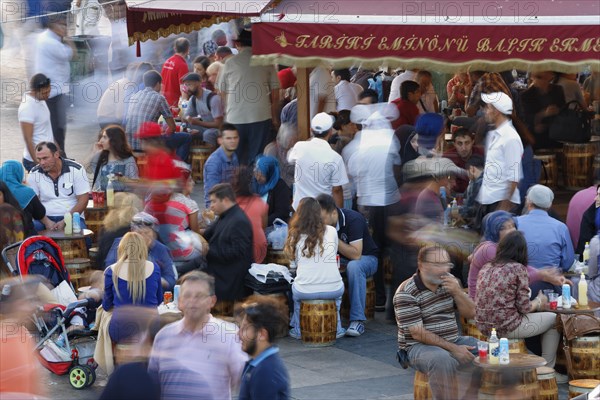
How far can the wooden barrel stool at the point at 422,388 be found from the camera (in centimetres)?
948

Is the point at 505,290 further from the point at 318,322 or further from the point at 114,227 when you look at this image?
the point at 114,227

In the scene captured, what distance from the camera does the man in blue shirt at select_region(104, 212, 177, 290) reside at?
10719mm

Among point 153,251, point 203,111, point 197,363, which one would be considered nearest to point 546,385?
point 197,363

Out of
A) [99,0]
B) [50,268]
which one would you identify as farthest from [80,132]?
[50,268]

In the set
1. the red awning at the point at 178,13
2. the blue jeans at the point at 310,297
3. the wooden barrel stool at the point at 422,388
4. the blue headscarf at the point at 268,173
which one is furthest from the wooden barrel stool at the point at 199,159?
the wooden barrel stool at the point at 422,388

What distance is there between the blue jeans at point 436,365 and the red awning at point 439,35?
17.1 ft

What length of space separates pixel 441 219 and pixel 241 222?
2.32m

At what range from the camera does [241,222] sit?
1146cm

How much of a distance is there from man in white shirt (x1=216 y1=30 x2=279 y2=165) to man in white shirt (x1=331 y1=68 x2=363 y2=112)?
6.02ft

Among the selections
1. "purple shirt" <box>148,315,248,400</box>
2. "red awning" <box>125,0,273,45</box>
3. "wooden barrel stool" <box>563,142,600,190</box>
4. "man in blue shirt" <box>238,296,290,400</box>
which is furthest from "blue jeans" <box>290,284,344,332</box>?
"wooden barrel stool" <box>563,142,600,190</box>

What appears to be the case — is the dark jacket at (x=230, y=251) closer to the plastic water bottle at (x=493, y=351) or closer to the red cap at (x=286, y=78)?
the plastic water bottle at (x=493, y=351)

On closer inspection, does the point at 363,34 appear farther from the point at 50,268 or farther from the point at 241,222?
the point at 50,268

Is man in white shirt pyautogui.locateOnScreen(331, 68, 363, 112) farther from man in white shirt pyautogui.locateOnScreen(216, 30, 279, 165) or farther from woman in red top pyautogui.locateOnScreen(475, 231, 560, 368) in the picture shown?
woman in red top pyautogui.locateOnScreen(475, 231, 560, 368)

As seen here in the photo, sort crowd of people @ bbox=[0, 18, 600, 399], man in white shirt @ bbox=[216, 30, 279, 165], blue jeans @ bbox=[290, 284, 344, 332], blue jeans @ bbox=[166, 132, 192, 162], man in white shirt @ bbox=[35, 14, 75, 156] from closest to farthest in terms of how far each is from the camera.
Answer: crowd of people @ bbox=[0, 18, 600, 399]
blue jeans @ bbox=[290, 284, 344, 332]
man in white shirt @ bbox=[216, 30, 279, 165]
man in white shirt @ bbox=[35, 14, 75, 156]
blue jeans @ bbox=[166, 132, 192, 162]
